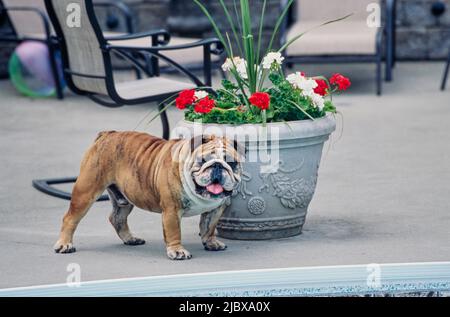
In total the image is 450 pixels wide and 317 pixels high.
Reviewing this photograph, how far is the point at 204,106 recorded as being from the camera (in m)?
4.83

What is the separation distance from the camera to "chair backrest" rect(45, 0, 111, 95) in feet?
19.6

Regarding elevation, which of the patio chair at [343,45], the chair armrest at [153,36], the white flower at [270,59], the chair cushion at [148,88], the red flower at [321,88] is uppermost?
the white flower at [270,59]

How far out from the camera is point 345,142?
7656mm

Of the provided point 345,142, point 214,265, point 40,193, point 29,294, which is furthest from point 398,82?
point 29,294

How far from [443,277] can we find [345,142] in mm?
3488

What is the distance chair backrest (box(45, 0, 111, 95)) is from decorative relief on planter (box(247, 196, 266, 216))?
1.42m

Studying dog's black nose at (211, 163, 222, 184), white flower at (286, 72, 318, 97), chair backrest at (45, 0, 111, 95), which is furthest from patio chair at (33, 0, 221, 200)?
dog's black nose at (211, 163, 222, 184)

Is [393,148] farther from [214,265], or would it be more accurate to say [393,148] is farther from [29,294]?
[29,294]

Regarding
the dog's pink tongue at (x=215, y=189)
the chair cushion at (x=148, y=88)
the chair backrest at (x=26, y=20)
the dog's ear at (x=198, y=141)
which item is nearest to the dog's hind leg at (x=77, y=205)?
the dog's ear at (x=198, y=141)

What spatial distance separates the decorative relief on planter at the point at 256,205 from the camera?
4980 millimetres

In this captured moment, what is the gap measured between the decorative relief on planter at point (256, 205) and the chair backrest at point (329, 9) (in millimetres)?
5857

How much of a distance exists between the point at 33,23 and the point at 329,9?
2854 millimetres

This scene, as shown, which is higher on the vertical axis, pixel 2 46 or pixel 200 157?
pixel 200 157

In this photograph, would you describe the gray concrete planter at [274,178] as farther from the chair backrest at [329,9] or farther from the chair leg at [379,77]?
the chair backrest at [329,9]
